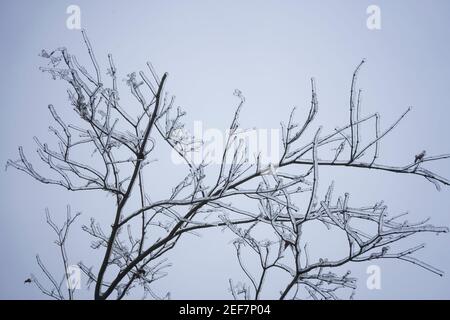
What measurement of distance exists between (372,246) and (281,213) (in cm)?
80

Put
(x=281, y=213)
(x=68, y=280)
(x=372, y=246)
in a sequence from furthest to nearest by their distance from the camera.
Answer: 1. (x=68, y=280)
2. (x=281, y=213)
3. (x=372, y=246)

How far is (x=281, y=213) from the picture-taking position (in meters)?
2.56

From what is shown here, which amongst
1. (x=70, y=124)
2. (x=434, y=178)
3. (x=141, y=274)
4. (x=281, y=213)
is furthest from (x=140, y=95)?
(x=434, y=178)

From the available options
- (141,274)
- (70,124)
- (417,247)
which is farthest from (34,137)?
(417,247)

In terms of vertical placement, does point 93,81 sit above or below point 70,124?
above

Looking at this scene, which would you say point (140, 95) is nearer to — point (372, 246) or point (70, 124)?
point (70, 124)

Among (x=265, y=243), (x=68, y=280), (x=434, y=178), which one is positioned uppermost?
(x=434, y=178)

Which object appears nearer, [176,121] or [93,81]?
[93,81]

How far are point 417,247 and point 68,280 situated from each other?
11.8ft

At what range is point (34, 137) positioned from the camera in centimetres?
267
